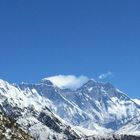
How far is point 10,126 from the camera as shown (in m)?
199

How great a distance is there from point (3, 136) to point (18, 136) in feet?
34.7

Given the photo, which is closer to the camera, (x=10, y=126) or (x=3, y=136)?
(x=3, y=136)

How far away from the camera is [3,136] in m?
181

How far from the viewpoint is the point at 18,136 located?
191000mm

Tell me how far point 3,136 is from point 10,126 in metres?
18.1

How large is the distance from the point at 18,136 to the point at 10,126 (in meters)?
9.37
